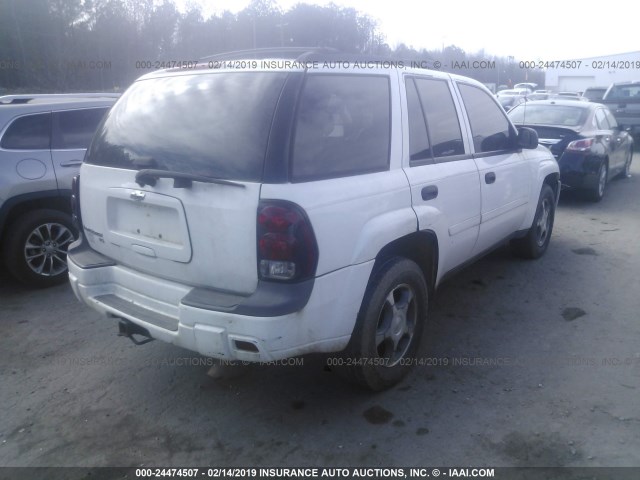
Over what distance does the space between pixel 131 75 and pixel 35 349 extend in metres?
28.2

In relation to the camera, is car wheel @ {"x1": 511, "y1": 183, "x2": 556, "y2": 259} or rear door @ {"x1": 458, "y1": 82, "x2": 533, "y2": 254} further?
car wheel @ {"x1": 511, "y1": 183, "x2": 556, "y2": 259}

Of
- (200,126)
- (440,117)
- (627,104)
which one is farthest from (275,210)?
(627,104)

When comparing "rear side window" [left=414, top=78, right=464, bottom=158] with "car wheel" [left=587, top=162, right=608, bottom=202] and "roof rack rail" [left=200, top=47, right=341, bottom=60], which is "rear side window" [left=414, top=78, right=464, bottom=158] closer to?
"roof rack rail" [left=200, top=47, right=341, bottom=60]

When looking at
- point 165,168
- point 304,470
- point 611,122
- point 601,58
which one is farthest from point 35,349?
point 601,58

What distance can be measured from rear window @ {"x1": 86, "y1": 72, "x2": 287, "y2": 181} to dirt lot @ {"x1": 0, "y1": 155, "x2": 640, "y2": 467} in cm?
145

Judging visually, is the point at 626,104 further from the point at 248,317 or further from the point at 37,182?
the point at 248,317

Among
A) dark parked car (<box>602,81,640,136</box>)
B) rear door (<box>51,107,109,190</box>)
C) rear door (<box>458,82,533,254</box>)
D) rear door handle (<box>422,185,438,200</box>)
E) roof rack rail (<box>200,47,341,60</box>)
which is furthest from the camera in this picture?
dark parked car (<box>602,81,640,136</box>)

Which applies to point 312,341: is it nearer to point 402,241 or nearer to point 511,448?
point 402,241

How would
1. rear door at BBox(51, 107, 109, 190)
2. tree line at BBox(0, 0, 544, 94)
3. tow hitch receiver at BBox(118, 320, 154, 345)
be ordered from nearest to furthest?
1. tow hitch receiver at BBox(118, 320, 154, 345)
2. rear door at BBox(51, 107, 109, 190)
3. tree line at BBox(0, 0, 544, 94)

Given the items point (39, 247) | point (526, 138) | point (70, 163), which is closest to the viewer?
point (526, 138)

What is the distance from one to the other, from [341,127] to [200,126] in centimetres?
76

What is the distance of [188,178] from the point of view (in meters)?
2.71

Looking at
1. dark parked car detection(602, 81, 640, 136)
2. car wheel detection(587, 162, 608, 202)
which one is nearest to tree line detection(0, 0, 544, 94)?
dark parked car detection(602, 81, 640, 136)

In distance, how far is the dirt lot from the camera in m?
2.89
